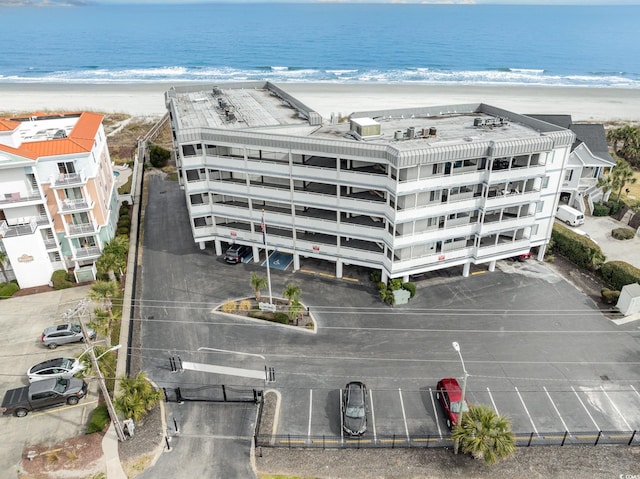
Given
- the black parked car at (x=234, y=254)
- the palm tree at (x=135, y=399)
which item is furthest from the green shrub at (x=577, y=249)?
the palm tree at (x=135, y=399)

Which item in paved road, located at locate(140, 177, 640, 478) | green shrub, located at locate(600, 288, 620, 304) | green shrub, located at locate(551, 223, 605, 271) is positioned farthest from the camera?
green shrub, located at locate(551, 223, 605, 271)

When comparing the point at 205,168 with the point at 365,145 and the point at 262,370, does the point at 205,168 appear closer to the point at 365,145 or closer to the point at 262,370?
the point at 365,145

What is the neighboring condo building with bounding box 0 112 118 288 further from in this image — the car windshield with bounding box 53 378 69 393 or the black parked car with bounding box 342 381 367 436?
the black parked car with bounding box 342 381 367 436

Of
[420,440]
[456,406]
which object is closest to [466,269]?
[456,406]

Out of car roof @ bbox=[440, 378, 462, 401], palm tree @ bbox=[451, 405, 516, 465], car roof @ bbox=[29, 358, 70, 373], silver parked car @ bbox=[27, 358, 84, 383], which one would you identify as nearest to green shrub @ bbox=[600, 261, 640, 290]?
car roof @ bbox=[440, 378, 462, 401]

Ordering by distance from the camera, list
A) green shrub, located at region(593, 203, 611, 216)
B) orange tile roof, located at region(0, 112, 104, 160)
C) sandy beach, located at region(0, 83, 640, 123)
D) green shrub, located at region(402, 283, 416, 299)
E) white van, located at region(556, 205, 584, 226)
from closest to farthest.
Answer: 1. orange tile roof, located at region(0, 112, 104, 160)
2. green shrub, located at region(402, 283, 416, 299)
3. white van, located at region(556, 205, 584, 226)
4. green shrub, located at region(593, 203, 611, 216)
5. sandy beach, located at region(0, 83, 640, 123)

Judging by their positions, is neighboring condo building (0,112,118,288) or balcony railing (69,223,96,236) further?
balcony railing (69,223,96,236)
